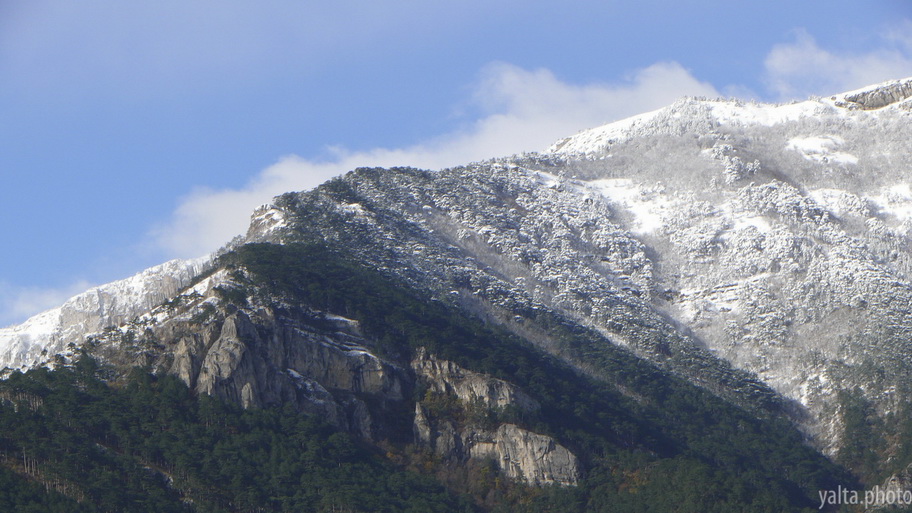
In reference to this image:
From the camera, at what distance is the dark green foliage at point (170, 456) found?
135500 millimetres

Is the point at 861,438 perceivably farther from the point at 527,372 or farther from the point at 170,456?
the point at 170,456

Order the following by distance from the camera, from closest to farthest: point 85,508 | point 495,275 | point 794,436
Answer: point 85,508, point 794,436, point 495,275

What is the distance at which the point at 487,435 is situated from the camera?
156m

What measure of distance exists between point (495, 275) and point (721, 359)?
103 ft

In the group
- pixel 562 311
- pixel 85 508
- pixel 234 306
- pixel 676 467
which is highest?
pixel 562 311

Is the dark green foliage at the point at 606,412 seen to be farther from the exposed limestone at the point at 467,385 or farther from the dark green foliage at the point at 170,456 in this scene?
Answer: the dark green foliage at the point at 170,456

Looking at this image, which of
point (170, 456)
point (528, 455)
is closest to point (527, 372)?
point (528, 455)

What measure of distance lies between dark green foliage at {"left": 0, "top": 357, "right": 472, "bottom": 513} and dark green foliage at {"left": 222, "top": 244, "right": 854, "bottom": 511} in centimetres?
1572

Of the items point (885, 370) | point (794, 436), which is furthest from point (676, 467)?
point (885, 370)

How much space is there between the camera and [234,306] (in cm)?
15812

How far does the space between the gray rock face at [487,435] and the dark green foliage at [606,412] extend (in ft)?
4.97

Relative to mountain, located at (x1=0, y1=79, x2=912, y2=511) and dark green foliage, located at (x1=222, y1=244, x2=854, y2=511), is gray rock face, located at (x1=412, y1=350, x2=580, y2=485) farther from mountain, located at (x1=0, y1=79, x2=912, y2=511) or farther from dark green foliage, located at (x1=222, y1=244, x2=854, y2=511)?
dark green foliage, located at (x1=222, y1=244, x2=854, y2=511)

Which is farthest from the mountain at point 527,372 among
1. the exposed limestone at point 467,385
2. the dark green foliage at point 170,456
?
the dark green foliage at point 170,456

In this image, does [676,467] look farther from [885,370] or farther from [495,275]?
[495,275]
